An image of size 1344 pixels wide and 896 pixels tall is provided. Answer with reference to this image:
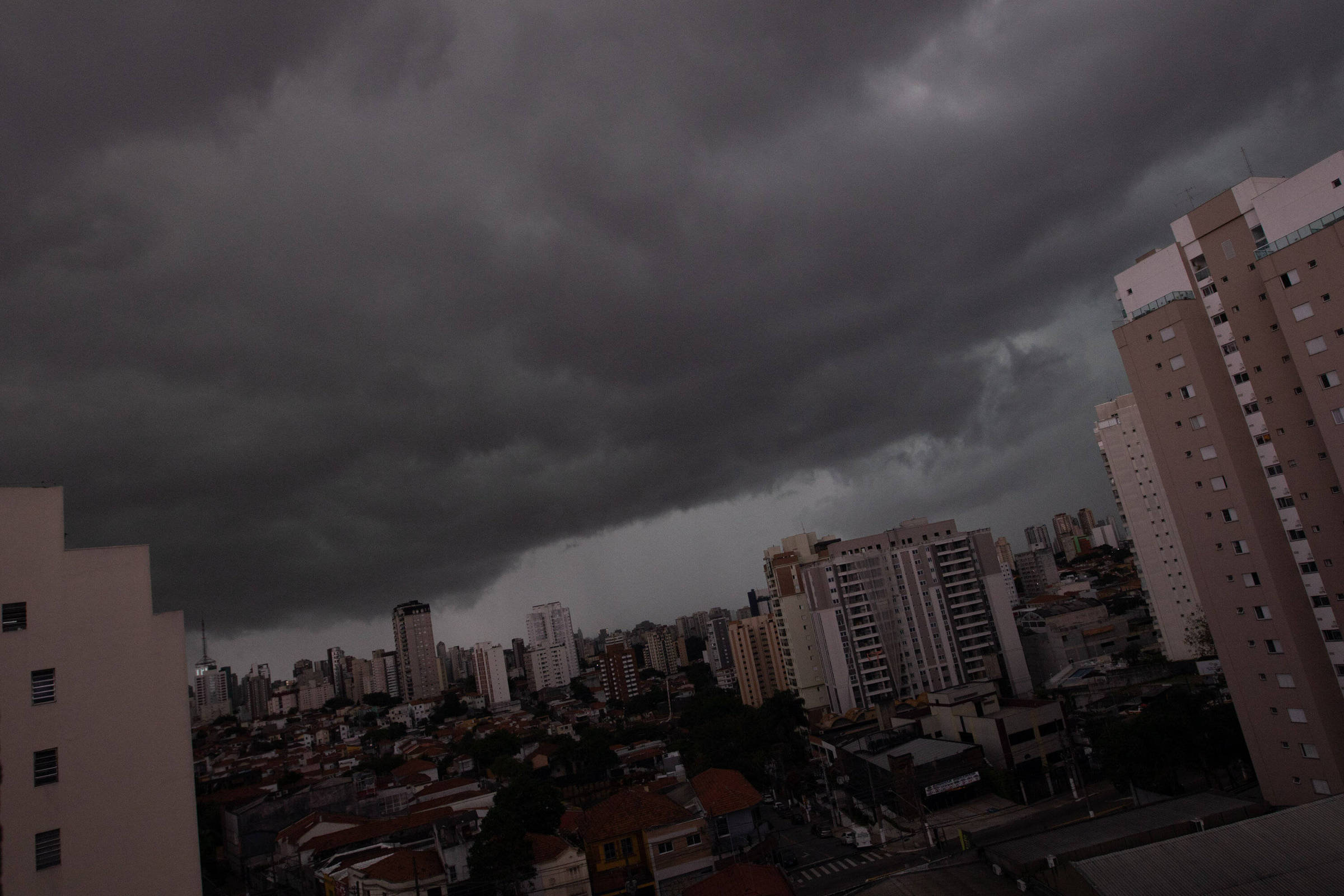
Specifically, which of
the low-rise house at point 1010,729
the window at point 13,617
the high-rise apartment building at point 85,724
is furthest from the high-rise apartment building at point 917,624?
the window at point 13,617

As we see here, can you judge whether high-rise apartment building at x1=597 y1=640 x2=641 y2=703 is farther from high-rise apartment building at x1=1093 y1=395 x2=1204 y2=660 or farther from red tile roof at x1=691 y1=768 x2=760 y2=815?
red tile roof at x1=691 y1=768 x2=760 y2=815

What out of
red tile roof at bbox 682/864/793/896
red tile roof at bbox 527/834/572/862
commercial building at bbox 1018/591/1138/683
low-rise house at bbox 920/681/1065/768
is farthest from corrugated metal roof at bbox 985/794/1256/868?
commercial building at bbox 1018/591/1138/683

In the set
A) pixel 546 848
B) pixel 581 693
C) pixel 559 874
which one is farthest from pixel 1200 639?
pixel 581 693

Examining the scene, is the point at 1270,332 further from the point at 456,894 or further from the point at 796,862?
the point at 456,894

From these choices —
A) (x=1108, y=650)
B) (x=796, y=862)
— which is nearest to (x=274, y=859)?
(x=796, y=862)

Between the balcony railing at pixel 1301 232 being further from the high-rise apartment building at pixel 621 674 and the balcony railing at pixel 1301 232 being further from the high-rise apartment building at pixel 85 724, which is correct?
the high-rise apartment building at pixel 621 674

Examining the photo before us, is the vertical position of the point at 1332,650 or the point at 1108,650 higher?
the point at 1332,650
